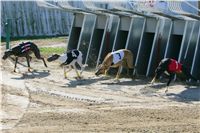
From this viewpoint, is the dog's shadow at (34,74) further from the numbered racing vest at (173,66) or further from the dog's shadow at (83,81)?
the numbered racing vest at (173,66)

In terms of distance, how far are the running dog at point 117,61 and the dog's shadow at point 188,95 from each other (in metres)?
2.55

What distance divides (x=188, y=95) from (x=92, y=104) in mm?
2722

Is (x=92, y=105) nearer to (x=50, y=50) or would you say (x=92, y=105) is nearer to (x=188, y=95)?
(x=188, y=95)

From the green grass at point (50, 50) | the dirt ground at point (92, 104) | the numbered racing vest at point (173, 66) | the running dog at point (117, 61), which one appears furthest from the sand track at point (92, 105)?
the green grass at point (50, 50)

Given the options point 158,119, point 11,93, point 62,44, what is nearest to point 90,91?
point 11,93

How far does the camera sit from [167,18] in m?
16.2

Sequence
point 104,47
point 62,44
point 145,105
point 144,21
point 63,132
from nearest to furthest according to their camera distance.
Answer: point 63,132 → point 145,105 → point 144,21 → point 104,47 → point 62,44

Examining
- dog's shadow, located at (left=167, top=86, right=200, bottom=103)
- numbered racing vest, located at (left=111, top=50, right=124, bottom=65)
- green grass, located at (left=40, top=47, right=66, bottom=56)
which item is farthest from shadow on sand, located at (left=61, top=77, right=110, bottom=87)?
green grass, located at (left=40, top=47, right=66, bottom=56)

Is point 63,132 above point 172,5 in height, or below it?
below

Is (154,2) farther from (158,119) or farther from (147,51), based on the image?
(158,119)

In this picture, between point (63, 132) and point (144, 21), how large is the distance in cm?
875

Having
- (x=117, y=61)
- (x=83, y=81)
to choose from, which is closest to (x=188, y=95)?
(x=117, y=61)

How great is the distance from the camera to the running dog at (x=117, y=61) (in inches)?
Answer: 599

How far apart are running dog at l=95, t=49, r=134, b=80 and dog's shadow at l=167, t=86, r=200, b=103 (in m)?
Answer: 2.55
